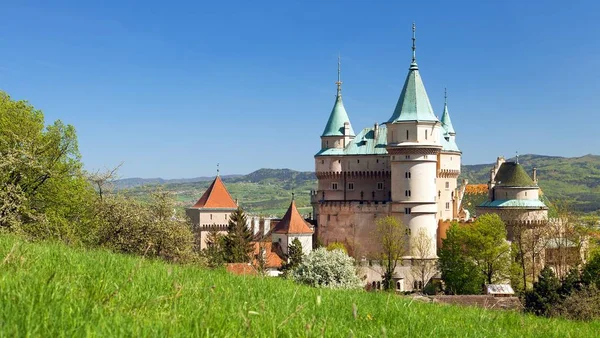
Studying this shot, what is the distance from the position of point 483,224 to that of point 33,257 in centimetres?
5340

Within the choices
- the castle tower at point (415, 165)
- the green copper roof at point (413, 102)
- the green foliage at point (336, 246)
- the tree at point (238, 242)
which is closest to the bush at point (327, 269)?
the tree at point (238, 242)

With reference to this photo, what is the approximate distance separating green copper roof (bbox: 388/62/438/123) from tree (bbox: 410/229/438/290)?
10972 millimetres

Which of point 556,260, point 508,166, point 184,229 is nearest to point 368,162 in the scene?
point 508,166

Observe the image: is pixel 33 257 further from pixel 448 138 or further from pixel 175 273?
pixel 448 138

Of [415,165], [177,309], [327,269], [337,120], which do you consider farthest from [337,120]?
[177,309]

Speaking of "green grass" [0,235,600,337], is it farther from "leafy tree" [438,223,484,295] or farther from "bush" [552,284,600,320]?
"leafy tree" [438,223,484,295]

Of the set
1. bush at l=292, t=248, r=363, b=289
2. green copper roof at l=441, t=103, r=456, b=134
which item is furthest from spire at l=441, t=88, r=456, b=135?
bush at l=292, t=248, r=363, b=289

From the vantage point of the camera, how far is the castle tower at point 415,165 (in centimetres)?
6297

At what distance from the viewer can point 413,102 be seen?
64250mm

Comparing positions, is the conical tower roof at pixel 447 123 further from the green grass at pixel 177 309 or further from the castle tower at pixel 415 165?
the green grass at pixel 177 309

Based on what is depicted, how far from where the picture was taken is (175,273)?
8547 mm

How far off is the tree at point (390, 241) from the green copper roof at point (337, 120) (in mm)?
14490

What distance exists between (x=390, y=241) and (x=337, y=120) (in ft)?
65.5

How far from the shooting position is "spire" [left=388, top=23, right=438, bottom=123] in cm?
6334
